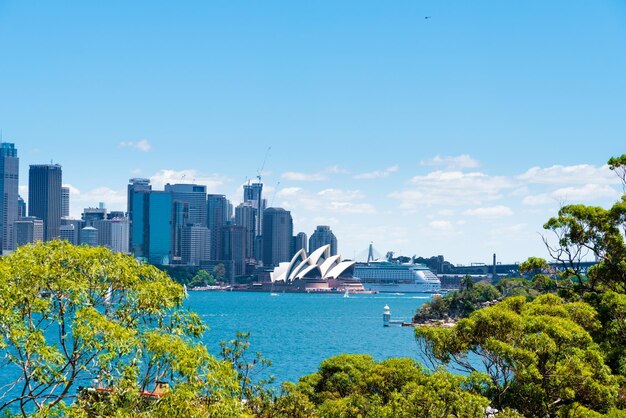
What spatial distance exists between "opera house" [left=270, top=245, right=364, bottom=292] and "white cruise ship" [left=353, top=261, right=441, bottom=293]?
3.71 metres

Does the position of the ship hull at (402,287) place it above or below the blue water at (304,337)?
above

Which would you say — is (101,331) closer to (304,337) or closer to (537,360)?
(537,360)

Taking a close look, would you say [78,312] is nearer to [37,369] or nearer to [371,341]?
[37,369]

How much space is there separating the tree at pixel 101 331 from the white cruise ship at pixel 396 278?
6261 inches

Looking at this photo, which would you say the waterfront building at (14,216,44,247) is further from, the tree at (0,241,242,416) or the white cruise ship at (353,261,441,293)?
the tree at (0,241,242,416)

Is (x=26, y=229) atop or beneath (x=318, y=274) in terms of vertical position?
atop

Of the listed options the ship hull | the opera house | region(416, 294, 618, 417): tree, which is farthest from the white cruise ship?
region(416, 294, 618, 417): tree

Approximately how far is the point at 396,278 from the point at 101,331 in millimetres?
162166

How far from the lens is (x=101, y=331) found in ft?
28.6

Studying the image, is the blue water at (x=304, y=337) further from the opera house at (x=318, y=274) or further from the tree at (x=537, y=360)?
the opera house at (x=318, y=274)

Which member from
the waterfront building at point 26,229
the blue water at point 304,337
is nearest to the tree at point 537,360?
the blue water at point 304,337

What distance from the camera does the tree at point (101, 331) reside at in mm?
8531

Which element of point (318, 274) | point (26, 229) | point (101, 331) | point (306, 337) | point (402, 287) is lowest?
point (306, 337)

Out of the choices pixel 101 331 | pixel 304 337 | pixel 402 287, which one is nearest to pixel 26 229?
pixel 402 287
